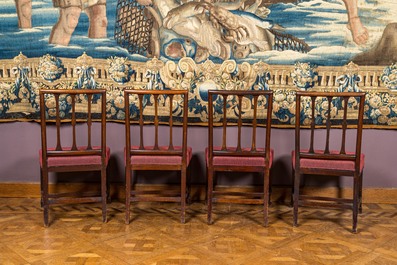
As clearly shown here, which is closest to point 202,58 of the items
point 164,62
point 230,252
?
point 164,62

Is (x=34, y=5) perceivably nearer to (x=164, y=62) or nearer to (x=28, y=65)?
(x=28, y=65)

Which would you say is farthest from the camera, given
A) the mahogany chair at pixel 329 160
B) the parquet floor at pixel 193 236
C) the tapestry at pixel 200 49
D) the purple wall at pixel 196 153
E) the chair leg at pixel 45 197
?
the purple wall at pixel 196 153

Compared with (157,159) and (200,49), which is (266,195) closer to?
(157,159)

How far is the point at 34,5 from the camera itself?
413 centimetres

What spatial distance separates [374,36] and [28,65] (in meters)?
2.96

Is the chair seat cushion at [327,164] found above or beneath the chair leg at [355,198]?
above

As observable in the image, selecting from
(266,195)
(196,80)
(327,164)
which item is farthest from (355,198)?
(196,80)

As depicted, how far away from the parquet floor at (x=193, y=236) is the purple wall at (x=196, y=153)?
290mm

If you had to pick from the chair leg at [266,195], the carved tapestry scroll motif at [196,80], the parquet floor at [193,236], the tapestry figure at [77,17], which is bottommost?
the parquet floor at [193,236]

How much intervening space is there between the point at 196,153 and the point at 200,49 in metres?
0.92

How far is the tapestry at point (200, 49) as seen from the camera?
4039mm

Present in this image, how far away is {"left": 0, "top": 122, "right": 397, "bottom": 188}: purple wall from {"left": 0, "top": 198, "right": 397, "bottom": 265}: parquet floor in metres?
0.29

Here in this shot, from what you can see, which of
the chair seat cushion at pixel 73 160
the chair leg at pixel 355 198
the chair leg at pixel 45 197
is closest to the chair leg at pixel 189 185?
the chair seat cushion at pixel 73 160

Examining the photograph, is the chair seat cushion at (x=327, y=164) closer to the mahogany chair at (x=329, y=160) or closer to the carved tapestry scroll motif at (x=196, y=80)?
the mahogany chair at (x=329, y=160)
